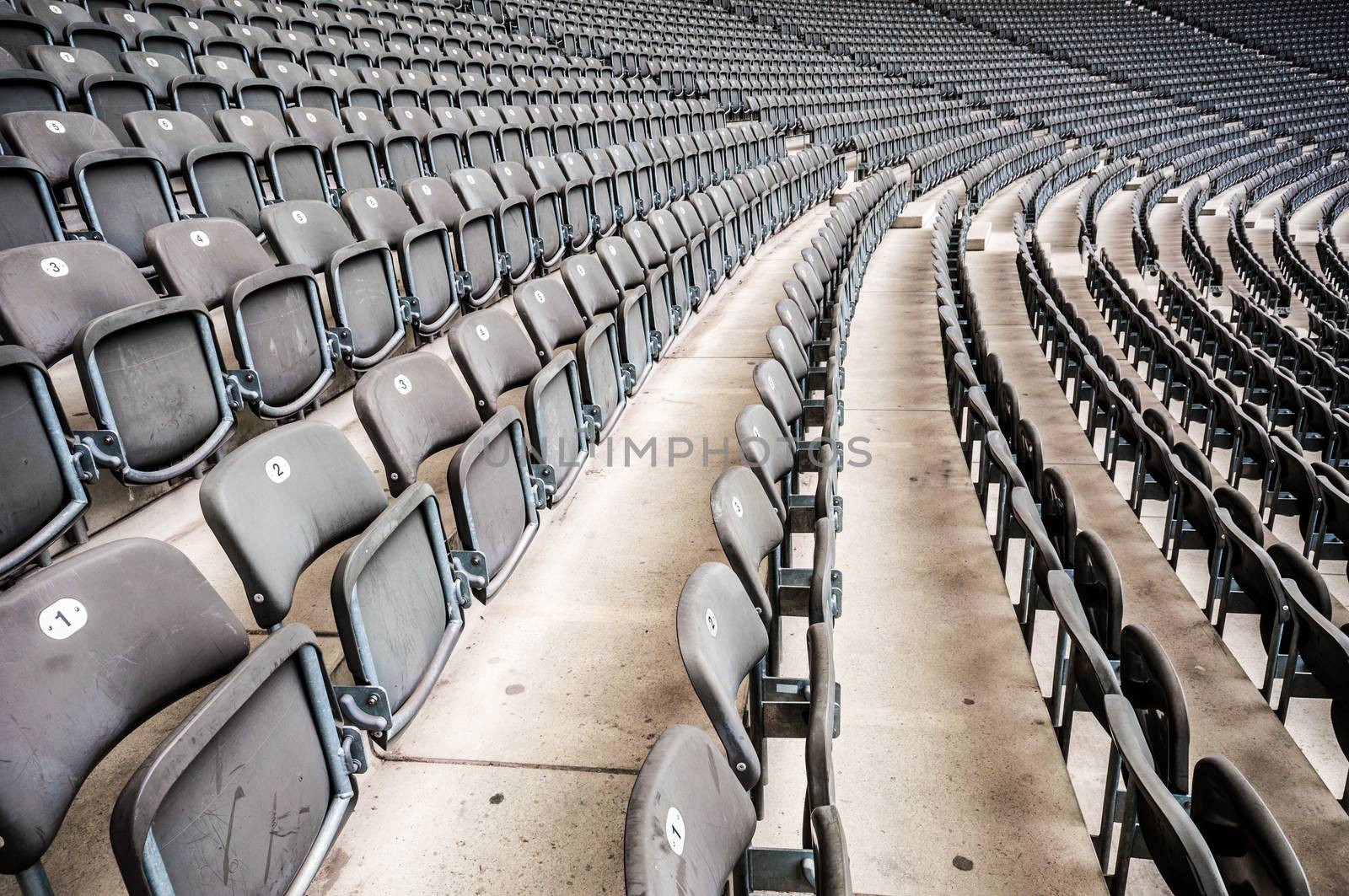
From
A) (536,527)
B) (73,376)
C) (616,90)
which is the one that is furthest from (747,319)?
(616,90)

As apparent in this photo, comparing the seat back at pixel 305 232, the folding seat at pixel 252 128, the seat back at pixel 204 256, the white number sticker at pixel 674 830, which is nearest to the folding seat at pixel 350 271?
the seat back at pixel 305 232

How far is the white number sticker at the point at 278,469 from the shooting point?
1.01 meters

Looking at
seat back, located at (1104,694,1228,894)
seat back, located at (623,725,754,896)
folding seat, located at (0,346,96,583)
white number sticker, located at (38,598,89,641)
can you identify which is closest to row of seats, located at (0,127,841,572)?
folding seat, located at (0,346,96,583)

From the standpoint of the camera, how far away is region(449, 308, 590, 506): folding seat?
59.1 inches

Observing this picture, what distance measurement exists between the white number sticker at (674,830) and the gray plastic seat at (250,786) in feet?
1.11

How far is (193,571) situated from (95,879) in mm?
321

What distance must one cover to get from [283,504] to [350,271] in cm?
83

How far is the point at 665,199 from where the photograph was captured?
3.76 metres

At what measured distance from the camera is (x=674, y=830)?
64cm

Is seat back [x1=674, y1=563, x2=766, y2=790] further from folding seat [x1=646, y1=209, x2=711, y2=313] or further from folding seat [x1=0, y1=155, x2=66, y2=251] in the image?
folding seat [x1=646, y1=209, x2=711, y2=313]

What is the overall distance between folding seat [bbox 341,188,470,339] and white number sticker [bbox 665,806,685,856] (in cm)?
150

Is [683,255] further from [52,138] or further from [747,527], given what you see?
[747,527]

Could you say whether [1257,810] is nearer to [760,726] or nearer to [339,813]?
[760,726]

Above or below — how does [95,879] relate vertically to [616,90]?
below
